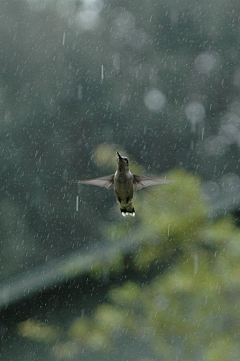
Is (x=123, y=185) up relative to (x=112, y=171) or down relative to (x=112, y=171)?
up

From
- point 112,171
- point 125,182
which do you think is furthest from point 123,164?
point 112,171

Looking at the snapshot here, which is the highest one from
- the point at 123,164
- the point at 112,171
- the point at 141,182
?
the point at 123,164

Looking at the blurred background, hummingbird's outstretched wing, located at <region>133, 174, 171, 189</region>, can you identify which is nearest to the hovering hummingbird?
hummingbird's outstretched wing, located at <region>133, 174, 171, 189</region>

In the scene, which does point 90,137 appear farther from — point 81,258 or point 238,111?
point 238,111

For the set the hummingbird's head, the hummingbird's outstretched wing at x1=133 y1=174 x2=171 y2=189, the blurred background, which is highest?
the hummingbird's head

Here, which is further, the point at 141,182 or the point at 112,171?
the point at 112,171

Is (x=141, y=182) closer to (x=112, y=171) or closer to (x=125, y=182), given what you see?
(x=125, y=182)

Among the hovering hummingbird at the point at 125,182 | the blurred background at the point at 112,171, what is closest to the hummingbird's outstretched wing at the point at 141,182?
the hovering hummingbird at the point at 125,182

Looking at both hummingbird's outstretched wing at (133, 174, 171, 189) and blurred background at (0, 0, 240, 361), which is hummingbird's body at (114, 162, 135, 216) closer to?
hummingbird's outstretched wing at (133, 174, 171, 189)

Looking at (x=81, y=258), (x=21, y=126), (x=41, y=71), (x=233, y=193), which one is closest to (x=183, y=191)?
(x=233, y=193)
